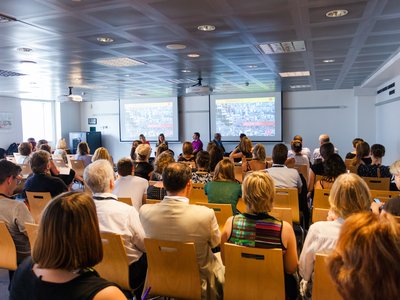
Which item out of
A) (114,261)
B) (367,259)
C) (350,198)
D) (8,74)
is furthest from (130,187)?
(8,74)

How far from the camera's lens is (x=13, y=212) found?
2764mm

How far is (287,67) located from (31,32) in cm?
508

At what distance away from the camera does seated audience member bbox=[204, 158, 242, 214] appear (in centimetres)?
359

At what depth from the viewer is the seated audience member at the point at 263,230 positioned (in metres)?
2.21

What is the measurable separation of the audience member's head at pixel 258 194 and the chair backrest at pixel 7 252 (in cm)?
186

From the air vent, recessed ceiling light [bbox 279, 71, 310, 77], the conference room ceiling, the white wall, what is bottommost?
the white wall

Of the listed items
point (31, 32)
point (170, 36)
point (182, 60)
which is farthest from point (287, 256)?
point (182, 60)

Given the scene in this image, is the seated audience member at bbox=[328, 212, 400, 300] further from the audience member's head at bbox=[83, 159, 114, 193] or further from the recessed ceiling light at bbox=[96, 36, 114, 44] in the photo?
the recessed ceiling light at bbox=[96, 36, 114, 44]

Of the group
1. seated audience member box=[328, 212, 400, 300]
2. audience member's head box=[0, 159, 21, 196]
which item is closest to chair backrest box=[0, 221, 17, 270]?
audience member's head box=[0, 159, 21, 196]

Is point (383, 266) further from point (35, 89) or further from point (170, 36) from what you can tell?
point (35, 89)

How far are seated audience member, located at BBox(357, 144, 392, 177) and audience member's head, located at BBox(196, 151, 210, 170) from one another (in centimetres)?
226

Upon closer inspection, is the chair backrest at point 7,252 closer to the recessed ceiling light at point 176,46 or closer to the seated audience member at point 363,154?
the recessed ceiling light at point 176,46

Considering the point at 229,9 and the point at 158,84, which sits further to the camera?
the point at 158,84

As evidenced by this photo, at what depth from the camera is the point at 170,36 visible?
4855mm
